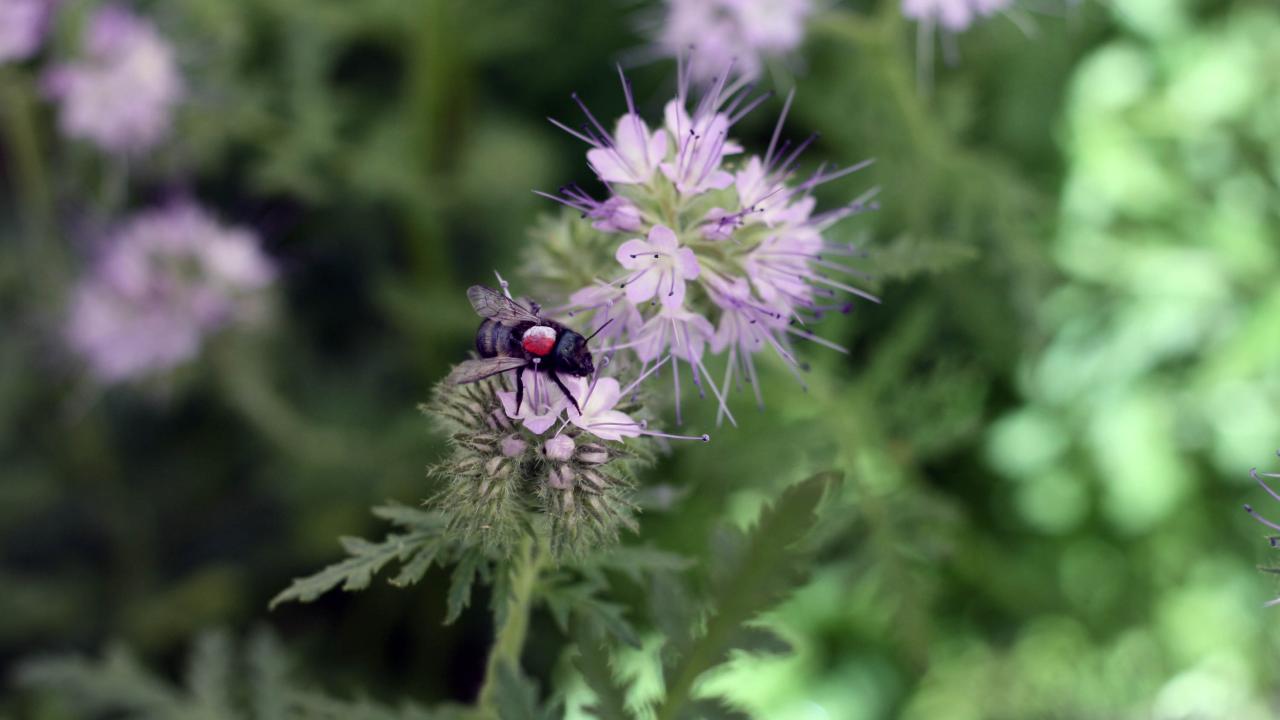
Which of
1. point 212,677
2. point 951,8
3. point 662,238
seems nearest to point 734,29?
point 951,8

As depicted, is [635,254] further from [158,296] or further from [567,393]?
[158,296]

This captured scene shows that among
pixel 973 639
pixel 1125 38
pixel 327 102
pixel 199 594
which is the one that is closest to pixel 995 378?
pixel 973 639

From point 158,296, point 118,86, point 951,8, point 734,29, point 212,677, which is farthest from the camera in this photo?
point 158,296

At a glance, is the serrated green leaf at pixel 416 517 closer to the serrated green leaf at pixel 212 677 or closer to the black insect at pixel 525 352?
the black insect at pixel 525 352

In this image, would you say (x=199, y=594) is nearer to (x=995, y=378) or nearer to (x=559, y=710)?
(x=559, y=710)

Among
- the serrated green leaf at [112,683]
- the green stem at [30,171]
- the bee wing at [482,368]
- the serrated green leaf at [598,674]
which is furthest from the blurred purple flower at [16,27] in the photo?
the serrated green leaf at [598,674]
